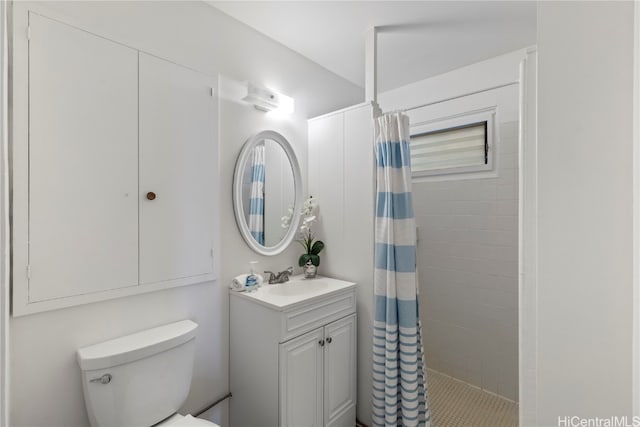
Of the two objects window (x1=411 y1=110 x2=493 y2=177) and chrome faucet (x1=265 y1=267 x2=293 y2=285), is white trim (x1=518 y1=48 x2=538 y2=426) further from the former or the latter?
window (x1=411 y1=110 x2=493 y2=177)

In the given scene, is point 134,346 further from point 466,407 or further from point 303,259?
point 466,407

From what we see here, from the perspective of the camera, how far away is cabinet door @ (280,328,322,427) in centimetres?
145

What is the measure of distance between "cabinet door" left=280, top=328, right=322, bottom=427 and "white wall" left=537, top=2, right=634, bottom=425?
1.21m

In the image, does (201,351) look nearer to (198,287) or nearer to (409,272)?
(198,287)

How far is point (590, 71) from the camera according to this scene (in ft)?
1.32

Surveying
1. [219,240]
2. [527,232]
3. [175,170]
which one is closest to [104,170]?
[175,170]

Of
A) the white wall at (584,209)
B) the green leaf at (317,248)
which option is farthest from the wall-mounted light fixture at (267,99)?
the white wall at (584,209)

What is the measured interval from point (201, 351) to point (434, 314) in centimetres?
191

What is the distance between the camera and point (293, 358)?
1.49 meters

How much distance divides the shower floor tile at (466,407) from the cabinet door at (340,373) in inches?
24.0

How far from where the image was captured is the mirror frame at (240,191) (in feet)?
5.65

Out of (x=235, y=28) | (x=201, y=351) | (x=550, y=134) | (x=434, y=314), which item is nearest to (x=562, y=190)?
(x=550, y=134)

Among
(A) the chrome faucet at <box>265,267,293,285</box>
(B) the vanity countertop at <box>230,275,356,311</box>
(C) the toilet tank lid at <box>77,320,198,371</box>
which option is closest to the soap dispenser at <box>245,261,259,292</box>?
(B) the vanity countertop at <box>230,275,356,311</box>

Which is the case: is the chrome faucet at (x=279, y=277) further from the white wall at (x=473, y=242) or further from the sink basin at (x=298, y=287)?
the white wall at (x=473, y=242)
